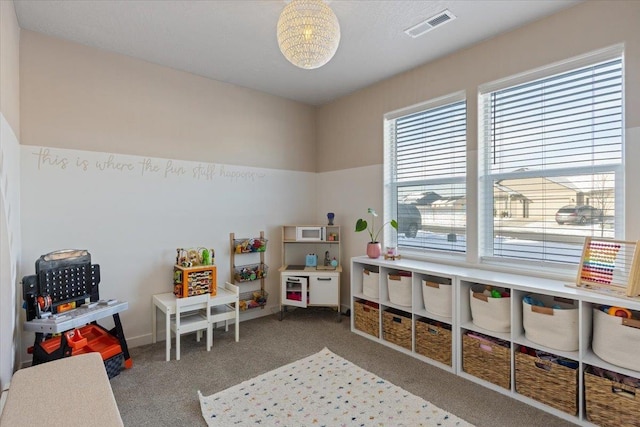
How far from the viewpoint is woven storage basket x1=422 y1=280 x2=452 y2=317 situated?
8.70ft

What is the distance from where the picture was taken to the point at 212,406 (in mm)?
2115

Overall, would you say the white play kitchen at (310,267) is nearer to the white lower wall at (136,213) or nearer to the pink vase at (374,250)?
the white lower wall at (136,213)

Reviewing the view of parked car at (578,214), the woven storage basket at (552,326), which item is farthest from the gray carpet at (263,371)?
the view of parked car at (578,214)

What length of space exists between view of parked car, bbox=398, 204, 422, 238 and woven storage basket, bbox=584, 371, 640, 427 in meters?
1.80

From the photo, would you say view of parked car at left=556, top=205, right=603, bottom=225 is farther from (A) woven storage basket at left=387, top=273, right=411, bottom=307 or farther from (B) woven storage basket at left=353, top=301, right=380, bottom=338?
(B) woven storage basket at left=353, top=301, right=380, bottom=338

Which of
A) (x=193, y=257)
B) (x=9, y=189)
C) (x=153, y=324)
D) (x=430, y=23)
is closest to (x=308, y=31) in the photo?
(x=430, y=23)

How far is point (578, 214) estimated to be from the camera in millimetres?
2354

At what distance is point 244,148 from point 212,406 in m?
2.62

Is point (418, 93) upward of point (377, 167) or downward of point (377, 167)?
upward

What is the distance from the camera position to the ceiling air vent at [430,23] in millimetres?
2381

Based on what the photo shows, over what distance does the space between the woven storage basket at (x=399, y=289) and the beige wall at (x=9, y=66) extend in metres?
3.00

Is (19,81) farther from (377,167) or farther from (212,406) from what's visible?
(377,167)

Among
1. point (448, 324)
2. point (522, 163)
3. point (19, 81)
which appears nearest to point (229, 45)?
point (19, 81)

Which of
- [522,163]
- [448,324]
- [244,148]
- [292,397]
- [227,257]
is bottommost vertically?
[292,397]
